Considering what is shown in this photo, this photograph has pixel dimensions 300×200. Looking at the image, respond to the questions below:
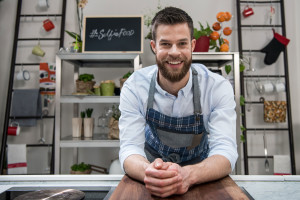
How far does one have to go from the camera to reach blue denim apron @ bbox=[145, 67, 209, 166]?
133cm

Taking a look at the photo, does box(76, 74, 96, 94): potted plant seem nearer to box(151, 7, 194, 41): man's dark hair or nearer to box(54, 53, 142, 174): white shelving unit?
box(54, 53, 142, 174): white shelving unit

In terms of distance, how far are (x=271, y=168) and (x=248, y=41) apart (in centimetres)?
145

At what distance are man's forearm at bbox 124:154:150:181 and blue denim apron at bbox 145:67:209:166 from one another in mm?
263

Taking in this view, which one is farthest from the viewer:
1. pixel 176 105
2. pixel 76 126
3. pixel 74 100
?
pixel 76 126

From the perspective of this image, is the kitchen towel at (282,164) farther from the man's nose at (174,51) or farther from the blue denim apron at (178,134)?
the man's nose at (174,51)

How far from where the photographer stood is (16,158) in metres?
2.80

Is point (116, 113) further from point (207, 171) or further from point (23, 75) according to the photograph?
point (207, 171)

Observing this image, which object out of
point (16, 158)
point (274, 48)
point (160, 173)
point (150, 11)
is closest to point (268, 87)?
point (274, 48)

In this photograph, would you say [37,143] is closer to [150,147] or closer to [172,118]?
[150,147]

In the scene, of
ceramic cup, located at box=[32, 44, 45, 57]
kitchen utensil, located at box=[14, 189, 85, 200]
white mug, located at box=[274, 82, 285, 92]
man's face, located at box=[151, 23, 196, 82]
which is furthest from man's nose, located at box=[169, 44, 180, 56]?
ceramic cup, located at box=[32, 44, 45, 57]

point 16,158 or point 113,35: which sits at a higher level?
point 113,35

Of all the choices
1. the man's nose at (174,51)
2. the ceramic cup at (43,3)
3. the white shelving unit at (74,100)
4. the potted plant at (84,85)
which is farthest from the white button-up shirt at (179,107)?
the ceramic cup at (43,3)

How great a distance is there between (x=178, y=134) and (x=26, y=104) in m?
A: 2.04

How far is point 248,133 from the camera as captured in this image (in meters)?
3.04
